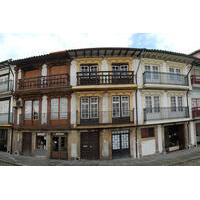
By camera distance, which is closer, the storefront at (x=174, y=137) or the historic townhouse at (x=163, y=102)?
the historic townhouse at (x=163, y=102)

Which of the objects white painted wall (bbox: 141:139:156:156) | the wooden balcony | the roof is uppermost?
the roof

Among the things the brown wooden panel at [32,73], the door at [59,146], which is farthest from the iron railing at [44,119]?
the brown wooden panel at [32,73]

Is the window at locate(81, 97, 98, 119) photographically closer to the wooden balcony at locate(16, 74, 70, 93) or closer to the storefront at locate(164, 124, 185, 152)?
the wooden balcony at locate(16, 74, 70, 93)

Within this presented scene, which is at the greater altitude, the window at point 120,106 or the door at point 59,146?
the window at point 120,106

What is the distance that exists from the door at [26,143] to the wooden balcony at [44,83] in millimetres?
2841

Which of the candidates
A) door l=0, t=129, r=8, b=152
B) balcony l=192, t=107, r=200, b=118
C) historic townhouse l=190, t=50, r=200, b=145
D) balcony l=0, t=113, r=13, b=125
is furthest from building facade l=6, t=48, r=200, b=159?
historic townhouse l=190, t=50, r=200, b=145

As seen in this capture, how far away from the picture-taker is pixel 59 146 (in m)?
9.29

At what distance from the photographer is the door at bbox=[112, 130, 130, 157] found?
29.5 feet

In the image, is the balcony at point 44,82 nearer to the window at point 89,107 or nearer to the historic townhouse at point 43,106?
the historic townhouse at point 43,106

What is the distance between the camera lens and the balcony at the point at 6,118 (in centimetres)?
1000

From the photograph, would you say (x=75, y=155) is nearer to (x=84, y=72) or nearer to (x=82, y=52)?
(x=84, y=72)

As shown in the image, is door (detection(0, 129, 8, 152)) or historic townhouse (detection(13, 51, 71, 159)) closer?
historic townhouse (detection(13, 51, 71, 159))

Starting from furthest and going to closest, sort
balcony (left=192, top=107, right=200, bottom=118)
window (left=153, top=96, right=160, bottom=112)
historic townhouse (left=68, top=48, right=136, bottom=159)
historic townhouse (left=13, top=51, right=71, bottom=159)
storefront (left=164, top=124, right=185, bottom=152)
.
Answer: balcony (left=192, top=107, right=200, bottom=118) < storefront (left=164, top=124, right=185, bottom=152) < window (left=153, top=96, right=160, bottom=112) < historic townhouse (left=13, top=51, right=71, bottom=159) < historic townhouse (left=68, top=48, right=136, bottom=159)

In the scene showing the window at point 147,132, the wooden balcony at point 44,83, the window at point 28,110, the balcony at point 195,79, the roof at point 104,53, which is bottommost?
the window at point 147,132
